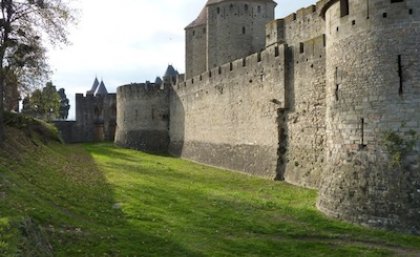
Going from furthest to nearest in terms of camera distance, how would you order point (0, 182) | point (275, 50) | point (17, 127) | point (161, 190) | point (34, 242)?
point (17, 127) → point (275, 50) → point (161, 190) → point (0, 182) → point (34, 242)

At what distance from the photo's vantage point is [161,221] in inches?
476

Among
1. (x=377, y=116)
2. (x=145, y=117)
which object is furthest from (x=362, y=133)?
(x=145, y=117)

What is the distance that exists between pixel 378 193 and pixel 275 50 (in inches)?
379

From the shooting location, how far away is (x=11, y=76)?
64.2ft

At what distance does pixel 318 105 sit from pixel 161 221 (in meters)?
7.55

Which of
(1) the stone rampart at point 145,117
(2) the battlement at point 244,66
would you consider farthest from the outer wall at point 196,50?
(2) the battlement at point 244,66

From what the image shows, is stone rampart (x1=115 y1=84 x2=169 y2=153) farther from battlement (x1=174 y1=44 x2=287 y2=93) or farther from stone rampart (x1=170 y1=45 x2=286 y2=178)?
battlement (x1=174 y1=44 x2=287 y2=93)

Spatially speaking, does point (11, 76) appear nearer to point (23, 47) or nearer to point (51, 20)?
point (23, 47)

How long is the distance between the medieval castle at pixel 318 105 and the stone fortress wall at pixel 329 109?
0.08 ft

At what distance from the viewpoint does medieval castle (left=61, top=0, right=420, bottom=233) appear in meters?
11.4

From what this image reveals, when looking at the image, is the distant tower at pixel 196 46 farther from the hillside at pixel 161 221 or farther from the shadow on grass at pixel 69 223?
the shadow on grass at pixel 69 223

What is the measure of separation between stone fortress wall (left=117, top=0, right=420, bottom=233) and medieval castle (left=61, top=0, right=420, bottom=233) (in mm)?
24

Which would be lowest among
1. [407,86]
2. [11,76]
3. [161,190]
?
[161,190]

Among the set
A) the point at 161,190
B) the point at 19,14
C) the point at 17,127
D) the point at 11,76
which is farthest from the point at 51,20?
the point at 161,190
